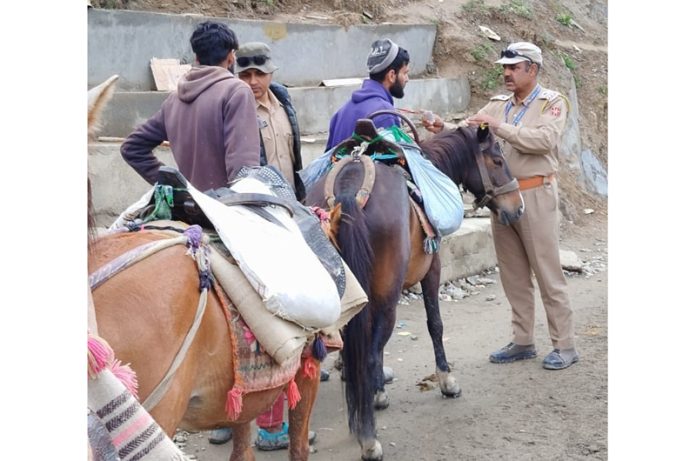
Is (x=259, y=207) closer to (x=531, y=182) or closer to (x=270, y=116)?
(x=270, y=116)

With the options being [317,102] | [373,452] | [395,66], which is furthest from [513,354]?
[317,102]

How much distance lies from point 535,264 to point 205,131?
2.88 meters

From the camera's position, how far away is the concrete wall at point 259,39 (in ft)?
25.0

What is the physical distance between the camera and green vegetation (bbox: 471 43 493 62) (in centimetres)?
1130

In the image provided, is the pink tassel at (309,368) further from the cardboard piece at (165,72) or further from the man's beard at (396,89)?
the cardboard piece at (165,72)

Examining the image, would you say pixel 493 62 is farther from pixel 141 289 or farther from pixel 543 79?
pixel 141 289

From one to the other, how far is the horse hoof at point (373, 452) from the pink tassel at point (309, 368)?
3.89 ft

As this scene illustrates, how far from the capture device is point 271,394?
2.98m

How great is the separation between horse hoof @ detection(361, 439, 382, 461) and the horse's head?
1.90 metres

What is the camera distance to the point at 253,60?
4824mm

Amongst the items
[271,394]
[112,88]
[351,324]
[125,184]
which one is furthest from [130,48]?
[112,88]

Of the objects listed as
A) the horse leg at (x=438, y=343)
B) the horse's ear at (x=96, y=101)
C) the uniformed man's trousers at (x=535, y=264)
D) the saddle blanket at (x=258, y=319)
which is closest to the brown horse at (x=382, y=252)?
the horse leg at (x=438, y=343)

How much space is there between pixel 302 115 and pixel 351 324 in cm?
507

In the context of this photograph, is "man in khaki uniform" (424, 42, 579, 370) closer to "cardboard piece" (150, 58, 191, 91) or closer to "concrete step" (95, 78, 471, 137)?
"concrete step" (95, 78, 471, 137)
